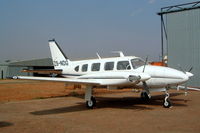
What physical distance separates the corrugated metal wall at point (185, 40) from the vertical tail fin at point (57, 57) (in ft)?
41.4

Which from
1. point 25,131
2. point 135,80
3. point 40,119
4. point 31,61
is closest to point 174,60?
point 135,80

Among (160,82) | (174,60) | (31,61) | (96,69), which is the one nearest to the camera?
(160,82)

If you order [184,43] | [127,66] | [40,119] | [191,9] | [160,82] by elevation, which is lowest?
[40,119]

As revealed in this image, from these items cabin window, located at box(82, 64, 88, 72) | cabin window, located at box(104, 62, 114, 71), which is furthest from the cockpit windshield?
cabin window, located at box(82, 64, 88, 72)

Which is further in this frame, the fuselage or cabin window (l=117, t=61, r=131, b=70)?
cabin window (l=117, t=61, r=131, b=70)

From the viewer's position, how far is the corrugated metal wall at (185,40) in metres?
24.4

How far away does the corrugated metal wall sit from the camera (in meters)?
24.4

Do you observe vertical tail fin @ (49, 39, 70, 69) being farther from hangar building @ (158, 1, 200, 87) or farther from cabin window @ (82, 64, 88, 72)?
hangar building @ (158, 1, 200, 87)

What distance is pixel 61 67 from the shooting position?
59.0 feet

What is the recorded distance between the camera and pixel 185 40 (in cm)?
2538

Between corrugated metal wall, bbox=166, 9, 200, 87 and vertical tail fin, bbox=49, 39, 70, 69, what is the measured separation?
12.6 m

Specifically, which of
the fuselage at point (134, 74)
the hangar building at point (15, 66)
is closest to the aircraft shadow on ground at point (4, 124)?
the fuselage at point (134, 74)

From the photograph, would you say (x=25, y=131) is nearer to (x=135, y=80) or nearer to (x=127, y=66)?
(x=135, y=80)

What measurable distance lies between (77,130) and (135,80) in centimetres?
467
